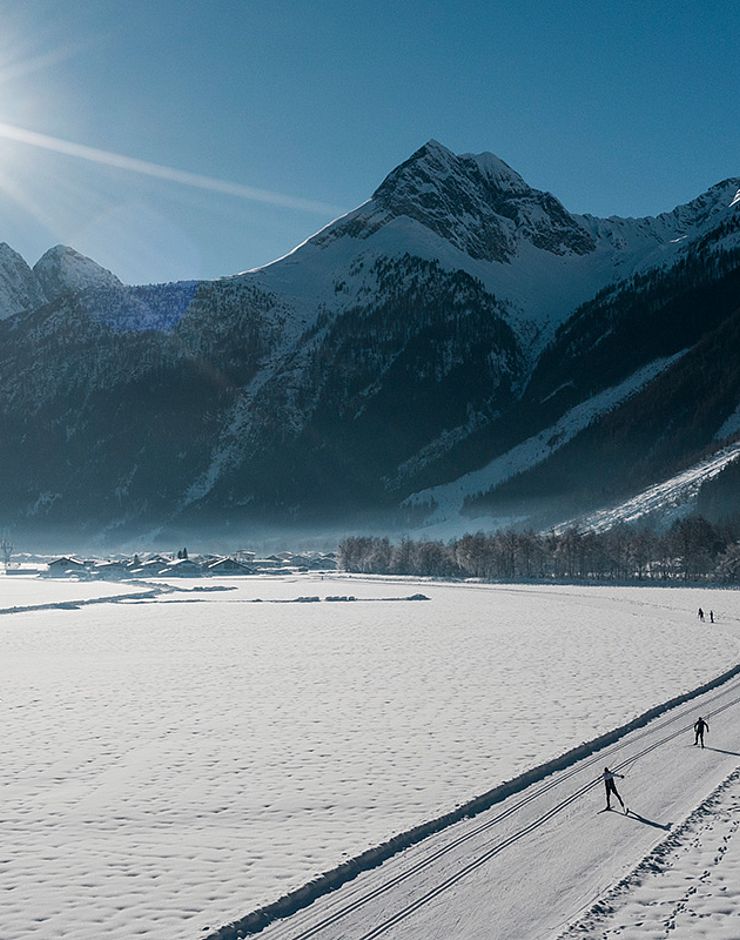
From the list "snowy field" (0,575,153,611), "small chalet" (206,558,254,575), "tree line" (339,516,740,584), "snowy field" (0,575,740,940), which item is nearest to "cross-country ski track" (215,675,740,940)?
"snowy field" (0,575,740,940)

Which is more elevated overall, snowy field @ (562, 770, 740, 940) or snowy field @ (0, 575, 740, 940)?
snowy field @ (0, 575, 740, 940)

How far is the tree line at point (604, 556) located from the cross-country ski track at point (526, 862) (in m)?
111

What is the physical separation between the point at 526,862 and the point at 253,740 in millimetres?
13786

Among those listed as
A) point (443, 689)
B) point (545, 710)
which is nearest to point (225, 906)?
point (545, 710)

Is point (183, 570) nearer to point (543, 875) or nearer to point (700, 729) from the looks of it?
point (700, 729)

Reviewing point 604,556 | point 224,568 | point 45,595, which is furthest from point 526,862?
point 224,568

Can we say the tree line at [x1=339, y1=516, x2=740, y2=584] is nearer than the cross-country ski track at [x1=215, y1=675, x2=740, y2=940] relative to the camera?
No

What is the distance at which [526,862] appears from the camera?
1828 cm

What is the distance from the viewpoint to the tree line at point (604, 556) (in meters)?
136

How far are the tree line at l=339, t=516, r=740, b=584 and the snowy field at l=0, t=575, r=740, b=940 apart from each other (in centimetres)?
7216

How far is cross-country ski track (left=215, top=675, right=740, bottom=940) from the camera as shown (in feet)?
50.8

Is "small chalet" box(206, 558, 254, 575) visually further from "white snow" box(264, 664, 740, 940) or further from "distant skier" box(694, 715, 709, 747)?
"white snow" box(264, 664, 740, 940)

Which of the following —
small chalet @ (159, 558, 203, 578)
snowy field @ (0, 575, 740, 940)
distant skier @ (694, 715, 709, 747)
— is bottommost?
snowy field @ (0, 575, 740, 940)

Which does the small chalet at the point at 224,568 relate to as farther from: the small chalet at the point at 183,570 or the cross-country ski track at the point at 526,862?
the cross-country ski track at the point at 526,862
